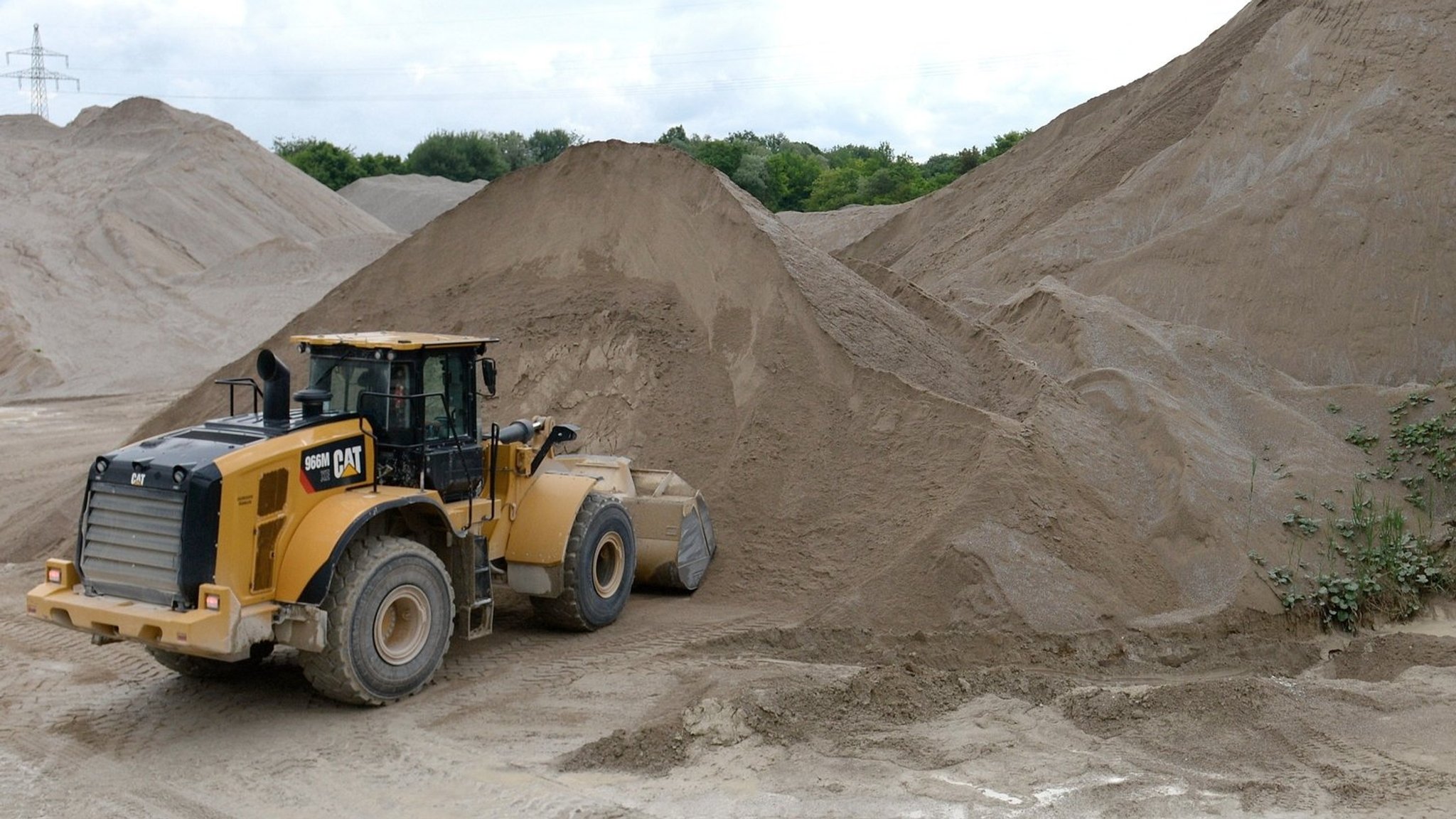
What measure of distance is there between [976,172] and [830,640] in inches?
733

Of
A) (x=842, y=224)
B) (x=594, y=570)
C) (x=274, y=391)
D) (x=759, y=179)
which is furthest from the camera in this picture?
(x=759, y=179)

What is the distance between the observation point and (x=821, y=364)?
1205 cm

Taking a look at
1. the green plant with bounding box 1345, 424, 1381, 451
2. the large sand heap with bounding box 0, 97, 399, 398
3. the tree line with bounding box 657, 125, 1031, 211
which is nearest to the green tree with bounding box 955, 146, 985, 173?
the tree line with bounding box 657, 125, 1031, 211

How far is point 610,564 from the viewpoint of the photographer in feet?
32.6

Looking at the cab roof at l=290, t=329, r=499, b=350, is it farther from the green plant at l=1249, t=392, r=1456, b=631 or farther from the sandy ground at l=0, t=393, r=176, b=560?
the green plant at l=1249, t=392, r=1456, b=631

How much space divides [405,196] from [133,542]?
2295 inches

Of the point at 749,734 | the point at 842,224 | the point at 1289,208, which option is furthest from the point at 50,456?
the point at 842,224

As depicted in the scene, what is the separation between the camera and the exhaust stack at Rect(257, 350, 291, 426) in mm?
7766

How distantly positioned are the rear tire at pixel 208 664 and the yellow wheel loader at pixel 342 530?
0.06 ft

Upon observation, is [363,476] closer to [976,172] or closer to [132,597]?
[132,597]

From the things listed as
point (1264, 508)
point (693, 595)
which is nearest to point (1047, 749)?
point (693, 595)

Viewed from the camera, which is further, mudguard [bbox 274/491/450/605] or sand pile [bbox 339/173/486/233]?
sand pile [bbox 339/173/486/233]

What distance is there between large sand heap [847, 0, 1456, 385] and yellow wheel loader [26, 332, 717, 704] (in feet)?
29.7

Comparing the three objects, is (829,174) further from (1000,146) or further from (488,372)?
(488,372)
